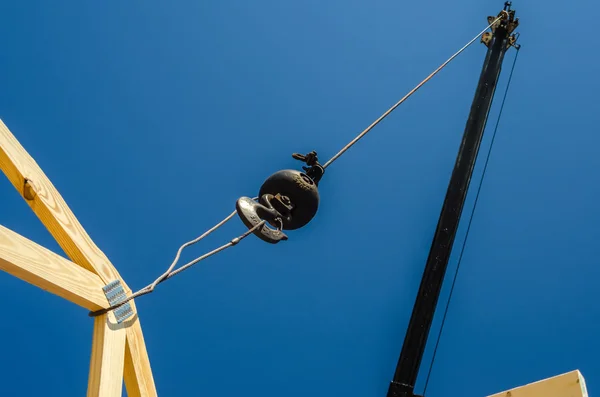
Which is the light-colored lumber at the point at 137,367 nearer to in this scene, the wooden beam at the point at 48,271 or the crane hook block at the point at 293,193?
the wooden beam at the point at 48,271

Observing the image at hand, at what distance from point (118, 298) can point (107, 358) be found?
0.30 m

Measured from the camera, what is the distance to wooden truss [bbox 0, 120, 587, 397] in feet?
8.89

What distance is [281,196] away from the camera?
12.8 ft

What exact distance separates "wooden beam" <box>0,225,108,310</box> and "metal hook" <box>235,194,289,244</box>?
0.91 metres

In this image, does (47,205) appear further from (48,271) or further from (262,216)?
(262,216)

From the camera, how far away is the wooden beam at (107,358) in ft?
9.10

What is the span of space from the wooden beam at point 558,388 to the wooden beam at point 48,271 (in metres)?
2.02

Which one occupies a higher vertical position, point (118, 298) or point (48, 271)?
point (118, 298)

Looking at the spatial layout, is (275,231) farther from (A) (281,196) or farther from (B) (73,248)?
(B) (73,248)

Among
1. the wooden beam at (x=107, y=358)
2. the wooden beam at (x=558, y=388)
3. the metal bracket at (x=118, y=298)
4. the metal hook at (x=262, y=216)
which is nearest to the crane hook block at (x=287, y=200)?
the metal hook at (x=262, y=216)

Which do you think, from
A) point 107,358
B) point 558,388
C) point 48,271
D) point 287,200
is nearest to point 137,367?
point 107,358

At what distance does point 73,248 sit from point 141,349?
641mm

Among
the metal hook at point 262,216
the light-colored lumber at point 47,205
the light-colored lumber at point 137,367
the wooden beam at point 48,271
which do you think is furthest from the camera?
the metal hook at point 262,216

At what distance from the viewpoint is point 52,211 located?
2963 mm
